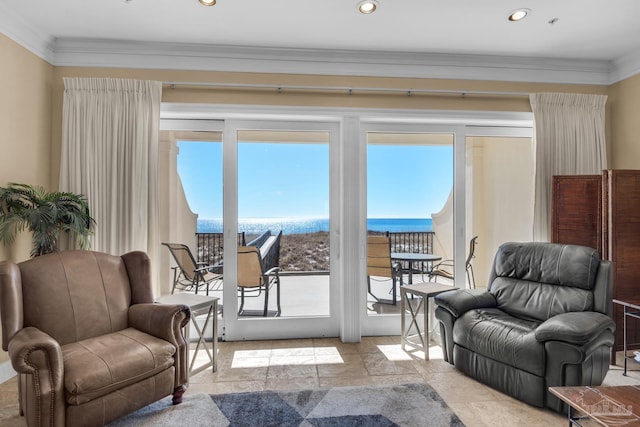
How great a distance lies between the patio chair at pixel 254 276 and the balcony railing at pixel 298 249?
11 cm

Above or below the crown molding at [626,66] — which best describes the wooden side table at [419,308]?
below

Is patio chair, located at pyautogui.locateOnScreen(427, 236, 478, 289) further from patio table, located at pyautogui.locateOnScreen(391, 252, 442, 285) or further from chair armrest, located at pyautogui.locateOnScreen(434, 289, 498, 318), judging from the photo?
chair armrest, located at pyautogui.locateOnScreen(434, 289, 498, 318)

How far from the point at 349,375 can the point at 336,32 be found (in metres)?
2.84

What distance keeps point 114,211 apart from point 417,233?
9.52 ft

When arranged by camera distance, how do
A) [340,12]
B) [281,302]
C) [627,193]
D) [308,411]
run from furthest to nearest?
1. [281,302]
2. [627,193]
3. [340,12]
4. [308,411]

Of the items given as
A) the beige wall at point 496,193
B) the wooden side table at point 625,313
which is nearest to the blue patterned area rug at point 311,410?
the wooden side table at point 625,313

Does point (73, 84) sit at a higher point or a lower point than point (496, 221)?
higher

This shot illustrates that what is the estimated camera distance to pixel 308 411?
7.37 ft

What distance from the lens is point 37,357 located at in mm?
1788

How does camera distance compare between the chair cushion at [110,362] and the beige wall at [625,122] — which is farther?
the beige wall at [625,122]

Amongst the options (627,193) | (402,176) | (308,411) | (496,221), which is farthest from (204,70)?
(627,193)

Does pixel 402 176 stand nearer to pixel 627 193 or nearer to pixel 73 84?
pixel 627 193

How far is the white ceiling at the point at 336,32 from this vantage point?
103 inches

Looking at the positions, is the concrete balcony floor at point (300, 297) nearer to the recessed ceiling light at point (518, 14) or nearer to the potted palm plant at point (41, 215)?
the potted palm plant at point (41, 215)
